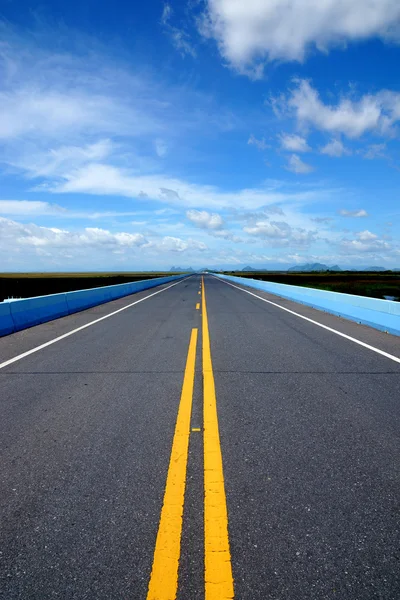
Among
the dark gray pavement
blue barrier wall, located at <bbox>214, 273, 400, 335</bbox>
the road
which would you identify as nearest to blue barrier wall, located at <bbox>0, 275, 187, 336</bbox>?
the road

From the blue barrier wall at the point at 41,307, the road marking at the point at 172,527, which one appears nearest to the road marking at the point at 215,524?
the road marking at the point at 172,527

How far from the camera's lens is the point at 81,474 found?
3.18 meters

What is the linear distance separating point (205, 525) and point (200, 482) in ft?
1.69

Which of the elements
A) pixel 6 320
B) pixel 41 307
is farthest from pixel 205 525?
pixel 41 307

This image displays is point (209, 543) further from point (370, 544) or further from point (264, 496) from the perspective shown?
point (370, 544)

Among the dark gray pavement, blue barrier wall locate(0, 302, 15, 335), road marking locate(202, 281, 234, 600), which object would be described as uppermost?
blue barrier wall locate(0, 302, 15, 335)

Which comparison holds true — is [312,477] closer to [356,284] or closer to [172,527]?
[172,527]

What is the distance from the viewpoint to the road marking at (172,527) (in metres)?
2.05

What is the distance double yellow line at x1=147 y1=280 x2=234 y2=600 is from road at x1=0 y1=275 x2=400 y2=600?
0.03 feet

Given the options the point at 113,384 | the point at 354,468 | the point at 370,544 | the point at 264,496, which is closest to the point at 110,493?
the point at 264,496

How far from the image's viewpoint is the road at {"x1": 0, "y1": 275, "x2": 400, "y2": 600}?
84.0 inches

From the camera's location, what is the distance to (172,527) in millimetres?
2498

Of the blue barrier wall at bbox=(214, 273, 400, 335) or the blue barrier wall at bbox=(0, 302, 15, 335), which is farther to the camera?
the blue barrier wall at bbox=(214, 273, 400, 335)

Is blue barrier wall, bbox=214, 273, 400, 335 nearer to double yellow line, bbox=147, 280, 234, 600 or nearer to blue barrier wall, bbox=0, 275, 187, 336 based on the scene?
double yellow line, bbox=147, 280, 234, 600
